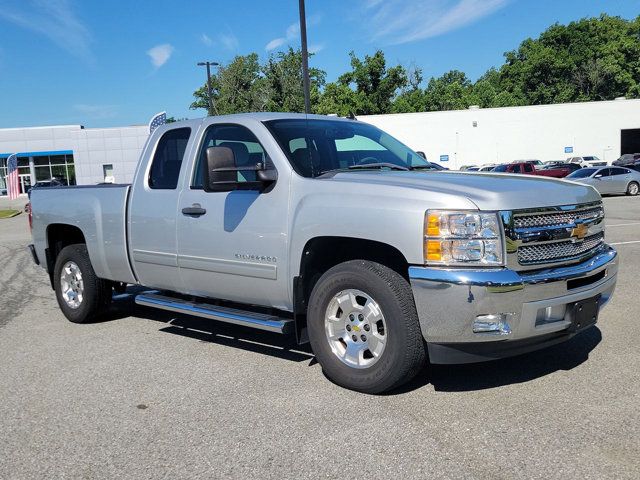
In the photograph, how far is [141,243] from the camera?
18.6 feet

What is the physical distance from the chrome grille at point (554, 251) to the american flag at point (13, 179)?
5390 centimetres

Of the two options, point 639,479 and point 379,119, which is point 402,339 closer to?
point 639,479

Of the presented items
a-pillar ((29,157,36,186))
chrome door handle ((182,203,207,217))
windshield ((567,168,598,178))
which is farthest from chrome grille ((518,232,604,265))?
a-pillar ((29,157,36,186))

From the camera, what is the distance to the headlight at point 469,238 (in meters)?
3.68

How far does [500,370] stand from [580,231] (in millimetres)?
1198

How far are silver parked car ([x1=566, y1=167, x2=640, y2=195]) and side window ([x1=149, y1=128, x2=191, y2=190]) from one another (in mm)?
25159

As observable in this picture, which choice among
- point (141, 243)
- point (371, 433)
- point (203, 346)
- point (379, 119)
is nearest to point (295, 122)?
point (141, 243)

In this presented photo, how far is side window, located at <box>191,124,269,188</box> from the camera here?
5.04 m

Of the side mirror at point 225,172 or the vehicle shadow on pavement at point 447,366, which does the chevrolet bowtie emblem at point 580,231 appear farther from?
the side mirror at point 225,172

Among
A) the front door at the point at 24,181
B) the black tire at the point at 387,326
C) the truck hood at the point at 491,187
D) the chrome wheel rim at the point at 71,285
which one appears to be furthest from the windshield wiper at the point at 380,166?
the front door at the point at 24,181

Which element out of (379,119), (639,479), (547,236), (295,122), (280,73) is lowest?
(639,479)

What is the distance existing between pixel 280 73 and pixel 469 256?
2023 inches

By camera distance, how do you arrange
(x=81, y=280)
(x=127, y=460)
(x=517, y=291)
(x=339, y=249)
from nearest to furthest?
(x=127, y=460)
(x=517, y=291)
(x=339, y=249)
(x=81, y=280)

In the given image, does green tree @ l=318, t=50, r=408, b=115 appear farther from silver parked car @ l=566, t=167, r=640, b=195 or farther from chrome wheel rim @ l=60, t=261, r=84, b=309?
chrome wheel rim @ l=60, t=261, r=84, b=309
